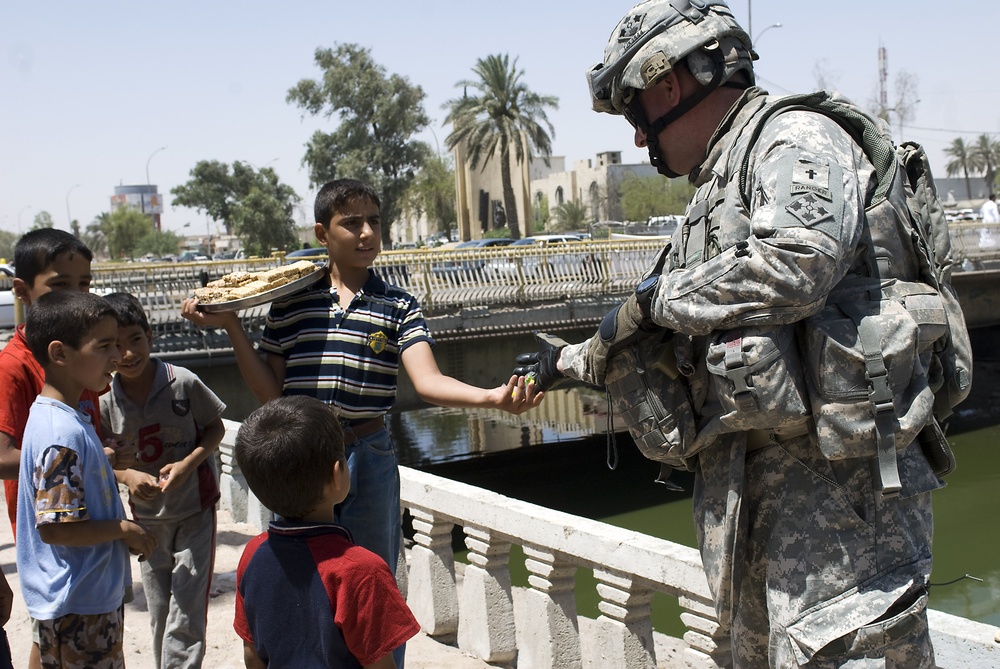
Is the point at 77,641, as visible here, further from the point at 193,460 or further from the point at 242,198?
the point at 242,198

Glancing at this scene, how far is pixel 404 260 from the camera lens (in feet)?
47.3

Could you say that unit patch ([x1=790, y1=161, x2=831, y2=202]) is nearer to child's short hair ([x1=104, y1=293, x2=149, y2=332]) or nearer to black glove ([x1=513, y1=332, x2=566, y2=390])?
black glove ([x1=513, y1=332, x2=566, y2=390])

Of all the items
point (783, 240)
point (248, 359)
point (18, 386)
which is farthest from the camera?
point (248, 359)

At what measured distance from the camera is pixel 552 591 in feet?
13.2

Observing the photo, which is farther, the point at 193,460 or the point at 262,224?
the point at 262,224

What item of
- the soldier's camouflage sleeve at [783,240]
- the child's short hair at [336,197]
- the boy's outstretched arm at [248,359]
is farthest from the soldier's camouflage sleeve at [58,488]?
the soldier's camouflage sleeve at [783,240]

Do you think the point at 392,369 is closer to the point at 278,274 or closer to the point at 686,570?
the point at 278,274

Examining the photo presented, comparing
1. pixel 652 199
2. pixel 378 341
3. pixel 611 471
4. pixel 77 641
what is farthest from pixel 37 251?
pixel 652 199

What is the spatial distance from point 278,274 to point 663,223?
4255 centimetres

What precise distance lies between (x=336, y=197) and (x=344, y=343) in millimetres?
513

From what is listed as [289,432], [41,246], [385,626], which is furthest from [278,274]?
[385,626]

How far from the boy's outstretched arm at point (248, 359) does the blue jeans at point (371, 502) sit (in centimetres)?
37

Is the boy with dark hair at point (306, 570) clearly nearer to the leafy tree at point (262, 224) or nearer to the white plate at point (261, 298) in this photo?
the white plate at point (261, 298)

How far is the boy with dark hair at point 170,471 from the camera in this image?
3693mm
